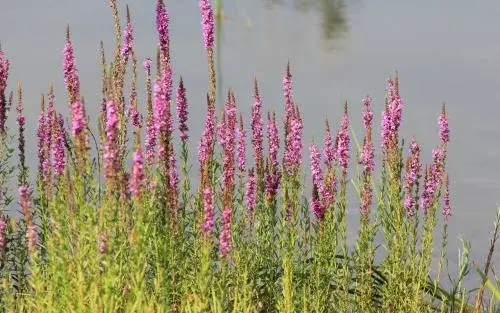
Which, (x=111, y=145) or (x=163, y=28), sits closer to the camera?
(x=111, y=145)

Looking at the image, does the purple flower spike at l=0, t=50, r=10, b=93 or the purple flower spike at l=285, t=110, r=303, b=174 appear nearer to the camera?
the purple flower spike at l=285, t=110, r=303, b=174

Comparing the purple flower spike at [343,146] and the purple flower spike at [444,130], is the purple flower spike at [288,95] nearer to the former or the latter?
the purple flower spike at [343,146]

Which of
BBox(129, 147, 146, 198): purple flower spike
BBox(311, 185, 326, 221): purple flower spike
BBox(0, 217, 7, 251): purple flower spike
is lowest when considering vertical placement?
BBox(0, 217, 7, 251): purple flower spike

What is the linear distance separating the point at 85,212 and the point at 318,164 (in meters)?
2.74

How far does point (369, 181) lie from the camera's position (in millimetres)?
7516

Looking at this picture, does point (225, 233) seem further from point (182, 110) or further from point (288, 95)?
point (288, 95)

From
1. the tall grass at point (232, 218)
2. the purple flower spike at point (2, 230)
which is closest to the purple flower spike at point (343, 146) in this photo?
the tall grass at point (232, 218)

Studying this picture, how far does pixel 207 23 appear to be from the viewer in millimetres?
6902

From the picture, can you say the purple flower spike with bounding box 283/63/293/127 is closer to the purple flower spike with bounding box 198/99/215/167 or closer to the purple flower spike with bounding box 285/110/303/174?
the purple flower spike with bounding box 285/110/303/174

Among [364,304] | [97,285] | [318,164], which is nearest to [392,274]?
[364,304]

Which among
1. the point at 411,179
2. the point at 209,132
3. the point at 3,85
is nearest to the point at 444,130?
the point at 411,179

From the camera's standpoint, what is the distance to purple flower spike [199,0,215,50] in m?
6.69

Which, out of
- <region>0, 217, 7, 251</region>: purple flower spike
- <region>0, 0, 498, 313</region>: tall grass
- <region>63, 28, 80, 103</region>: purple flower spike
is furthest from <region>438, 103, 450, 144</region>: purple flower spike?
<region>0, 217, 7, 251</region>: purple flower spike

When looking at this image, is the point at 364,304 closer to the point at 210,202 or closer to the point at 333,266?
the point at 333,266
